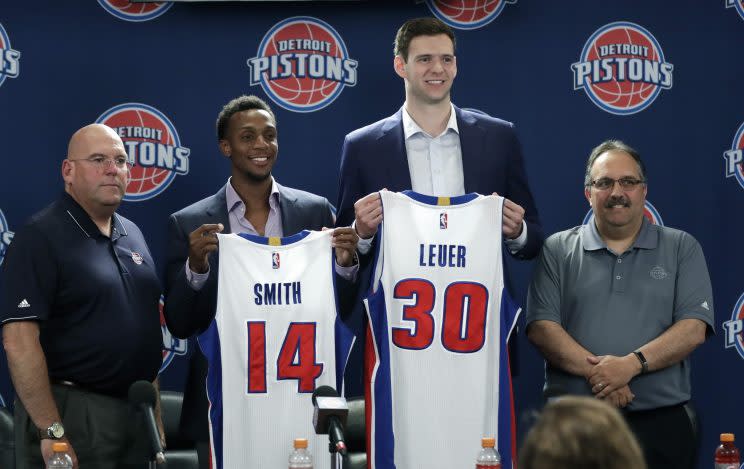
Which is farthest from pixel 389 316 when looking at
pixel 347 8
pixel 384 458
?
pixel 347 8

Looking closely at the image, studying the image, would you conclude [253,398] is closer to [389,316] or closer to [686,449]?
[389,316]

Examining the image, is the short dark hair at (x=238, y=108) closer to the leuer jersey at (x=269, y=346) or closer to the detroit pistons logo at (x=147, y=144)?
the detroit pistons logo at (x=147, y=144)

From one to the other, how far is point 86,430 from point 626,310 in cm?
213

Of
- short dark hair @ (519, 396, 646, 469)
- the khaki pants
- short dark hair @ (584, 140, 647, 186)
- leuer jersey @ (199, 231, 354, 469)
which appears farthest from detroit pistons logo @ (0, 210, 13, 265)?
short dark hair @ (519, 396, 646, 469)

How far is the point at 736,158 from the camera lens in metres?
5.05

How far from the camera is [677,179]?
5.06m

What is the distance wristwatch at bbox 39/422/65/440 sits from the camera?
3.66 m

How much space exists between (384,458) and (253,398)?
0.52 m

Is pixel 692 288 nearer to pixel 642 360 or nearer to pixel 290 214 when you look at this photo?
pixel 642 360

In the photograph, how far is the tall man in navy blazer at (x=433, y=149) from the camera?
4.13 metres

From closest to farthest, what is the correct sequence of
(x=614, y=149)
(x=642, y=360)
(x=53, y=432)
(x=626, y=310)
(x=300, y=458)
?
(x=300, y=458) < (x=53, y=432) < (x=642, y=360) < (x=626, y=310) < (x=614, y=149)

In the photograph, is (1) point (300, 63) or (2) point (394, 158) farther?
(1) point (300, 63)

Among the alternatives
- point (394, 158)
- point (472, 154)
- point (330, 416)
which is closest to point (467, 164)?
point (472, 154)

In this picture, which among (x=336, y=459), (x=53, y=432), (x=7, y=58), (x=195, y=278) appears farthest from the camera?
(x=7, y=58)
